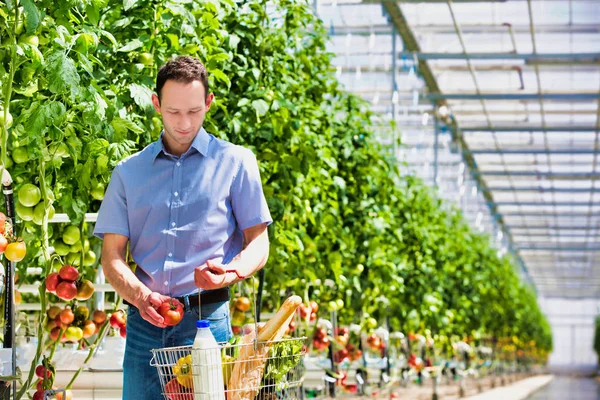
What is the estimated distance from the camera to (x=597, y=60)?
12.9 metres

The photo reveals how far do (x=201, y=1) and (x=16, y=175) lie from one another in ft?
3.43

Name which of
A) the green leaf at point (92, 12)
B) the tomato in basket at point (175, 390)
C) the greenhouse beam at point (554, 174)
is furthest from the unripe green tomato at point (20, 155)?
the greenhouse beam at point (554, 174)

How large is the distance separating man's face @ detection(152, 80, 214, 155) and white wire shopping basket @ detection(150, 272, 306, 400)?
469mm

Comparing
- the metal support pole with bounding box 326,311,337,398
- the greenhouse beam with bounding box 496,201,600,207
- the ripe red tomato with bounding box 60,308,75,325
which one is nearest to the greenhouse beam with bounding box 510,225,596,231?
the greenhouse beam with bounding box 496,201,600,207

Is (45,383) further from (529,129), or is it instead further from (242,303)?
(529,129)

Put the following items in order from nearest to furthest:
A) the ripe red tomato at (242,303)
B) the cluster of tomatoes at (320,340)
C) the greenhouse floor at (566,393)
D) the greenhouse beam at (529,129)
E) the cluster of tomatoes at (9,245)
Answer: the cluster of tomatoes at (9,245), the ripe red tomato at (242,303), the cluster of tomatoes at (320,340), the greenhouse floor at (566,393), the greenhouse beam at (529,129)

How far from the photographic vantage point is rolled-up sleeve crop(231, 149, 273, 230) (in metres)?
2.30

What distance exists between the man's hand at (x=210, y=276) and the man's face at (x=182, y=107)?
317 millimetres

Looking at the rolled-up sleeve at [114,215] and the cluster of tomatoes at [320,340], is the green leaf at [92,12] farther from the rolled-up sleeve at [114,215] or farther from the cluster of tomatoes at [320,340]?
the cluster of tomatoes at [320,340]

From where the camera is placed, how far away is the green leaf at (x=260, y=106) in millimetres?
3918

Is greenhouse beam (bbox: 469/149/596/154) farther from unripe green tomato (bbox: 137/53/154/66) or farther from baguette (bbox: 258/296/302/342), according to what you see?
baguette (bbox: 258/296/302/342)

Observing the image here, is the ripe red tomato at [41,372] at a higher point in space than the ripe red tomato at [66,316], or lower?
lower

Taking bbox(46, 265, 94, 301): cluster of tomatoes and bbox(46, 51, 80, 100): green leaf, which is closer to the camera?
bbox(46, 51, 80, 100): green leaf

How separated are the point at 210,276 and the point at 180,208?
0.86ft
